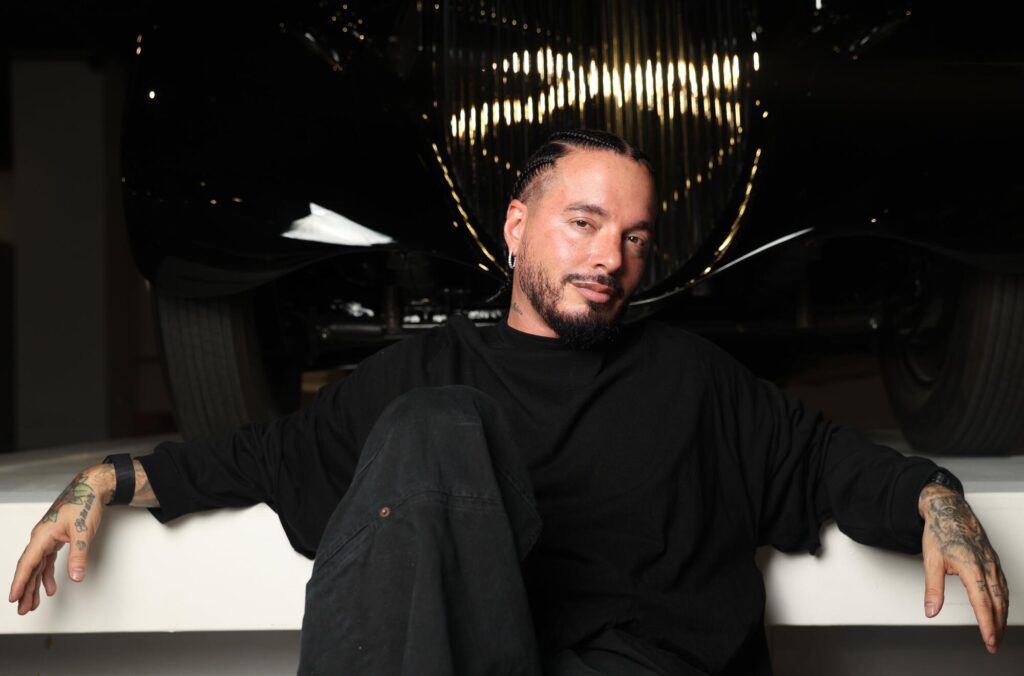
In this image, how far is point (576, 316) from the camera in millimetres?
1095

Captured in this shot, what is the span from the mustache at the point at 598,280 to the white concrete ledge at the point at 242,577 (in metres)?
0.33

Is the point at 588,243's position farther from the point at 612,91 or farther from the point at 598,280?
the point at 612,91

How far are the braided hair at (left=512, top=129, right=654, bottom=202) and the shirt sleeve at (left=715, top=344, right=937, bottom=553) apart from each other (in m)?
0.24

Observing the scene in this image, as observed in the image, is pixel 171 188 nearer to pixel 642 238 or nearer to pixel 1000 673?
pixel 642 238

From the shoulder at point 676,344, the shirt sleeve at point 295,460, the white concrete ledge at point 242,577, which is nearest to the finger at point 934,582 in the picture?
the white concrete ledge at point 242,577

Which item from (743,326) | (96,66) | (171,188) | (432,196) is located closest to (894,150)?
(743,326)

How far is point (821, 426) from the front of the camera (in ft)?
3.74

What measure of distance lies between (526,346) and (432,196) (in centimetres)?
33

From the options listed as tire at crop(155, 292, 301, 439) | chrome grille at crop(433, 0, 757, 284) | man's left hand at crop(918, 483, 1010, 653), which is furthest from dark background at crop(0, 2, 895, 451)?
man's left hand at crop(918, 483, 1010, 653)

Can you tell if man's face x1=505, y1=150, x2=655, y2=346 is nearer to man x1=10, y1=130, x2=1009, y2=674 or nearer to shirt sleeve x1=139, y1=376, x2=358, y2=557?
man x1=10, y1=130, x2=1009, y2=674

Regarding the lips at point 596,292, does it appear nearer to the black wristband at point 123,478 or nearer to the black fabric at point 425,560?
the black fabric at point 425,560

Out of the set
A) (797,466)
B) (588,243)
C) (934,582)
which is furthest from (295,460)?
(934,582)

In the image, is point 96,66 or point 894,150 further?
point 96,66

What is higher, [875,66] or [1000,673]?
[875,66]
